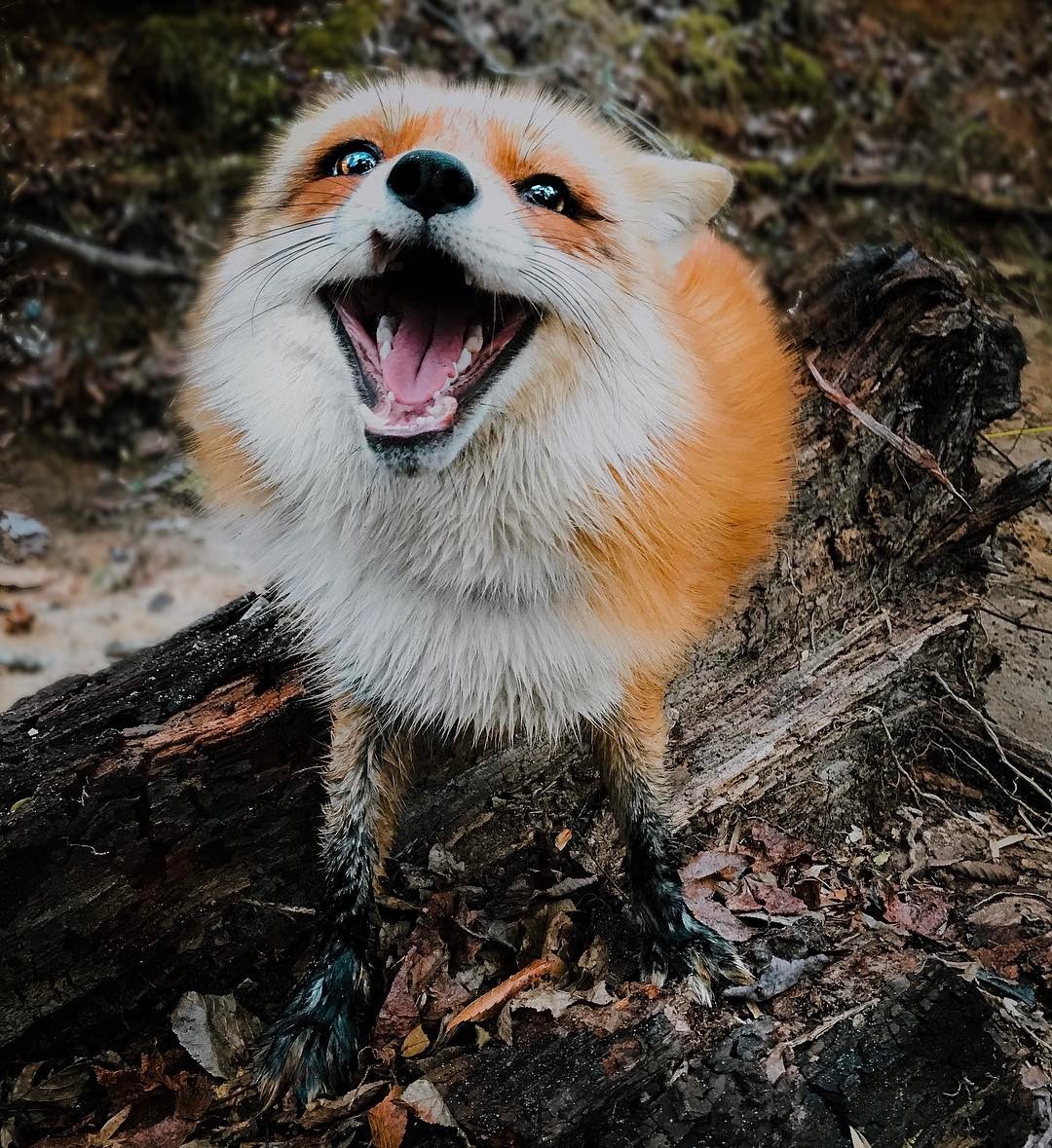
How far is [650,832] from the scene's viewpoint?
2.27m

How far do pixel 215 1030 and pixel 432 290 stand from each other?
172 cm

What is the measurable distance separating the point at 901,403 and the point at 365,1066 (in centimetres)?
217

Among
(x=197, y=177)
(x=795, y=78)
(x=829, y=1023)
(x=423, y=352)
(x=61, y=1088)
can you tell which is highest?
(x=795, y=78)

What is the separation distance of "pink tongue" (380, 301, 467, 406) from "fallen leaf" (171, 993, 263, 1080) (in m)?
1.52

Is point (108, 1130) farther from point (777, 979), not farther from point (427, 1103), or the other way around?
point (777, 979)

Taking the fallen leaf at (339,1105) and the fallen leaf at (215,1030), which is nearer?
the fallen leaf at (339,1105)

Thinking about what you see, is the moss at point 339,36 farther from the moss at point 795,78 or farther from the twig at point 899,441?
the twig at point 899,441

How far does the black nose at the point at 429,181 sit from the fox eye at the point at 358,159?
0.34 meters

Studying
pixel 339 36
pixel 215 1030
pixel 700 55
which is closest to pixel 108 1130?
pixel 215 1030

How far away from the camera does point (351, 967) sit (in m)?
2.16

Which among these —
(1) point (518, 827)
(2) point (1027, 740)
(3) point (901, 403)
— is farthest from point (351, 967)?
(3) point (901, 403)

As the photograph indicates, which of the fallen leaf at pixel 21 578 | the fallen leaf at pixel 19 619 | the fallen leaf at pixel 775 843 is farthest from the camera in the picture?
the fallen leaf at pixel 21 578

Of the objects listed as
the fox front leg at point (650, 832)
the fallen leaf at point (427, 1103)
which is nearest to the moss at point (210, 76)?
the fox front leg at point (650, 832)

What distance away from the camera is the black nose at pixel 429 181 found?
151 cm
